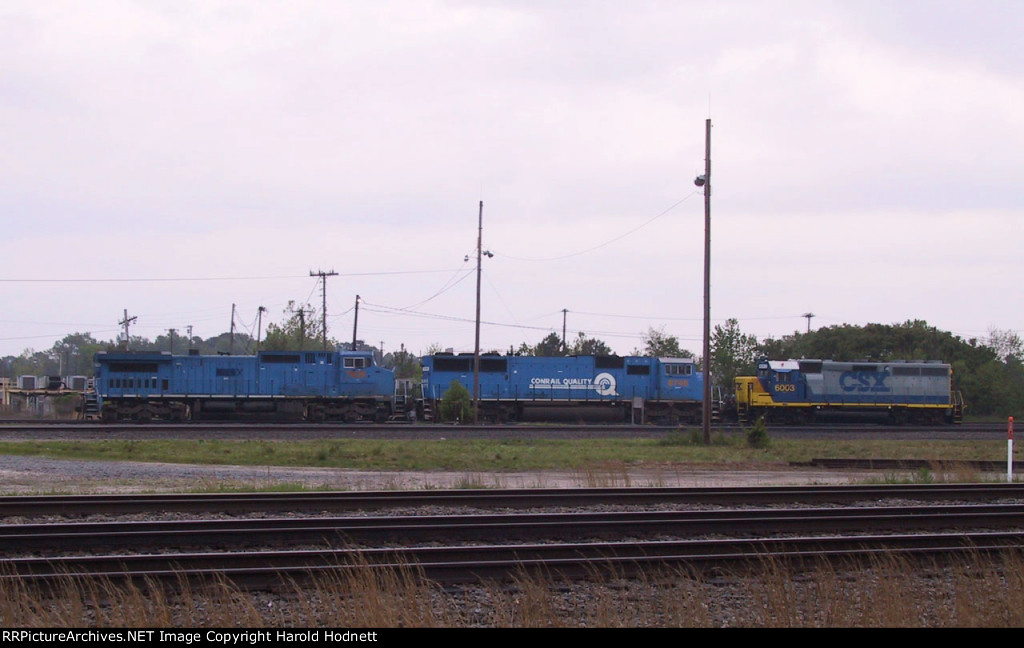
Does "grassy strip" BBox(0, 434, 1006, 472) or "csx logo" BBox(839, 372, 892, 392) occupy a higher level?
"csx logo" BBox(839, 372, 892, 392)

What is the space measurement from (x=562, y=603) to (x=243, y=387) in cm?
3526

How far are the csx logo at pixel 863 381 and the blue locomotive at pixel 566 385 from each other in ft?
23.4

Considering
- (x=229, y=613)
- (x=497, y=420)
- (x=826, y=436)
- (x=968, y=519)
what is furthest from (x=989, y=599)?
(x=497, y=420)

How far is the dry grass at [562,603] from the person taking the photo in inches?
285

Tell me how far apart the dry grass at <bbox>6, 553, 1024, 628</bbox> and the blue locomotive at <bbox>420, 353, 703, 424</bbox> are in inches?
1346

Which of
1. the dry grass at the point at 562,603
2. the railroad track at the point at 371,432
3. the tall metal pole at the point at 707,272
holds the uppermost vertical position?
the tall metal pole at the point at 707,272

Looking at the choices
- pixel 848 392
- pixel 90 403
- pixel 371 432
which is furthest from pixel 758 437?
pixel 90 403

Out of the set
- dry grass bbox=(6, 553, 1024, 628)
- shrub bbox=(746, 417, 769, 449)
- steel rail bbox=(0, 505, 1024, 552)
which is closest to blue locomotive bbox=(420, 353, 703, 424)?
shrub bbox=(746, 417, 769, 449)

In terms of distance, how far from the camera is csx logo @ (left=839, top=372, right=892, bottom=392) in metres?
43.7

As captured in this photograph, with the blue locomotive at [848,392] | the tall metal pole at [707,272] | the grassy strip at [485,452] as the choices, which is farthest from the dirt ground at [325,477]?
the blue locomotive at [848,392]

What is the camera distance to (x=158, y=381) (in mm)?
40156

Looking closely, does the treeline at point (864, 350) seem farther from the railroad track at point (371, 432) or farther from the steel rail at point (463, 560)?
the steel rail at point (463, 560)

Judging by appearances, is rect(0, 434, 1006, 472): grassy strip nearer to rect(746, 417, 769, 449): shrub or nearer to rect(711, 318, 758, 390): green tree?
rect(746, 417, 769, 449): shrub

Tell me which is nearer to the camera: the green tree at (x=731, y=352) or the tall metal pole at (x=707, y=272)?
the tall metal pole at (x=707, y=272)
